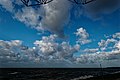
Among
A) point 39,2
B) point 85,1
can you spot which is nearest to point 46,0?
point 39,2

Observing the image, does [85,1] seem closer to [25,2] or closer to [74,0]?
[74,0]

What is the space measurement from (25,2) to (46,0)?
5.13ft

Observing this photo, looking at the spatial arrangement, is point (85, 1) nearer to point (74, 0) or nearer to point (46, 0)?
point (74, 0)

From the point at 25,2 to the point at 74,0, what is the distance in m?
3.75

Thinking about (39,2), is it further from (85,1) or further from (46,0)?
(85,1)

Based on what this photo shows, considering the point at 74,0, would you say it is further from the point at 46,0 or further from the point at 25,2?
the point at 25,2

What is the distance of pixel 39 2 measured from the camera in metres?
15.1

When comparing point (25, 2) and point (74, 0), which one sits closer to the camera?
point (25, 2)

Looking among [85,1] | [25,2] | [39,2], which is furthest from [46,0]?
[85,1]

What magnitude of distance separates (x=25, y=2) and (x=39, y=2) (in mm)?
1073

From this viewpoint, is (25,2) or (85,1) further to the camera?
(85,1)

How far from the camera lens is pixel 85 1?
15703mm

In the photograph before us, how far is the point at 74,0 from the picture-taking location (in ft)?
51.9

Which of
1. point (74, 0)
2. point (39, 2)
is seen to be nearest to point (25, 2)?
point (39, 2)
